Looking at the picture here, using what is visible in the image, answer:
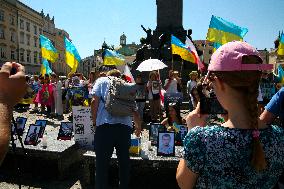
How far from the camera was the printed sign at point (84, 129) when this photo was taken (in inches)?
232

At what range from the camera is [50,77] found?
14898 mm

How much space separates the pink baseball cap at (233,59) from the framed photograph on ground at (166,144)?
3.61 meters

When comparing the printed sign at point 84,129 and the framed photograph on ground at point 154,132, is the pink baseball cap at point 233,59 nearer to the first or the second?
the framed photograph on ground at point 154,132

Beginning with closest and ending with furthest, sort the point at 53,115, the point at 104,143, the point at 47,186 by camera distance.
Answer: the point at 104,143, the point at 47,186, the point at 53,115

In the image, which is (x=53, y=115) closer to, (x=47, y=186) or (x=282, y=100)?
(x=47, y=186)

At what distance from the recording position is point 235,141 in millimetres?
1417

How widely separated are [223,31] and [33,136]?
6091mm

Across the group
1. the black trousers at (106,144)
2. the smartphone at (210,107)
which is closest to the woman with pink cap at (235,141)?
the smartphone at (210,107)

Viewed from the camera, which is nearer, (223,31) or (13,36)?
(223,31)

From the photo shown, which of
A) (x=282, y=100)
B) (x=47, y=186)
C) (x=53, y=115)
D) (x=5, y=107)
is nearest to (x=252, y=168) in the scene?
(x=5, y=107)

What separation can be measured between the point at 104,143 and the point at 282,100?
214cm

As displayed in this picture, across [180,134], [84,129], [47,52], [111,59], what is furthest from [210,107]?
[47,52]

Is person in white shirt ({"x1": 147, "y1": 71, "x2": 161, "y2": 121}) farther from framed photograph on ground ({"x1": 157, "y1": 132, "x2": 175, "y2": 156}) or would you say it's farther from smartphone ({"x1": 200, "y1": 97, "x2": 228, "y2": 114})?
smartphone ({"x1": 200, "y1": 97, "x2": 228, "y2": 114})

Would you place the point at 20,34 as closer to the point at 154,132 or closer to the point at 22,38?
the point at 22,38
